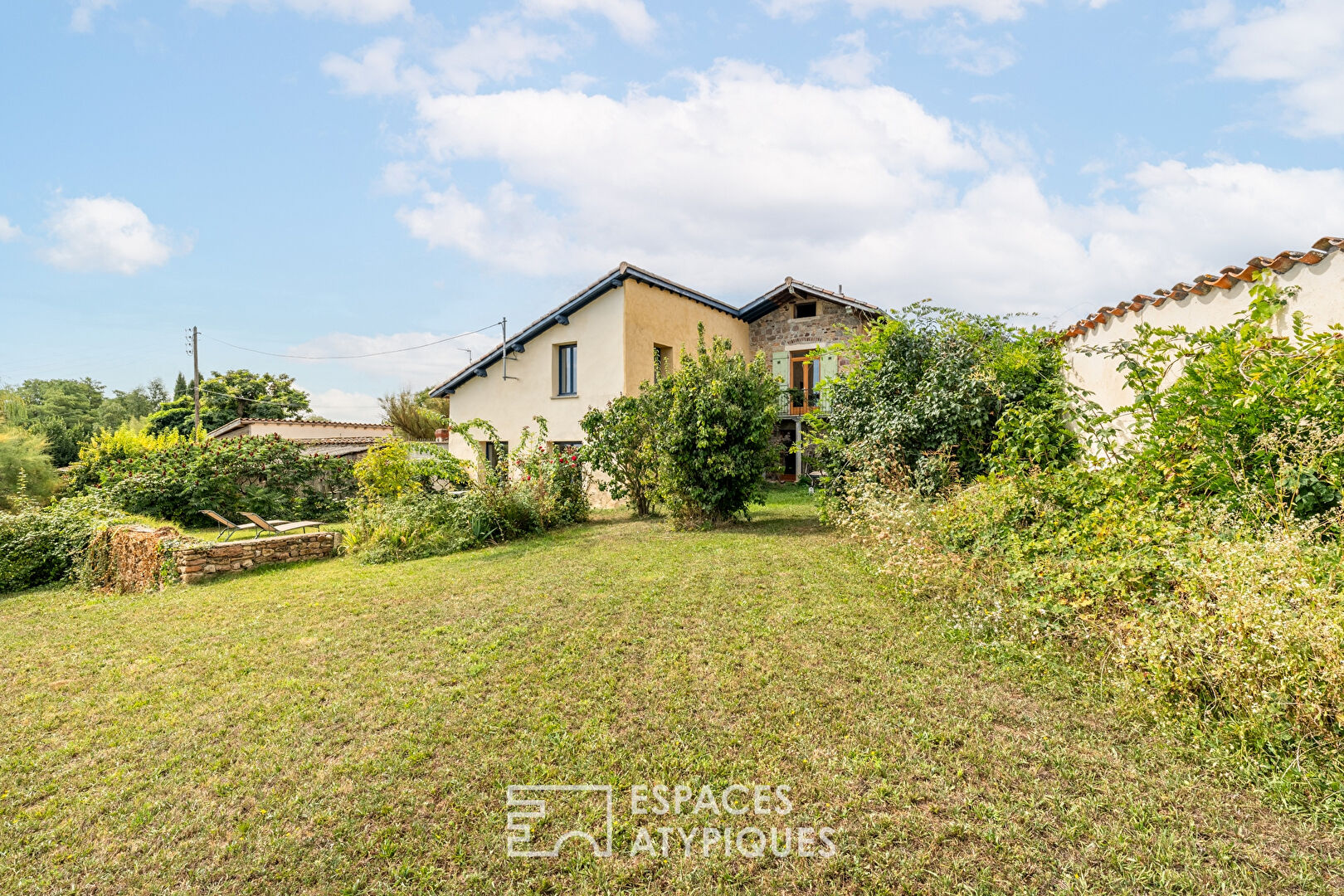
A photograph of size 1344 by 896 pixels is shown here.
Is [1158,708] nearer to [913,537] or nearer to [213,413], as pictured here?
[913,537]

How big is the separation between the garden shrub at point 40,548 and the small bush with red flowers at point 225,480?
3.27 m

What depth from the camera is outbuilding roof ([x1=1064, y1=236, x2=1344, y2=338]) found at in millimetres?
4785

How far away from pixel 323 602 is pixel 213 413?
111ft

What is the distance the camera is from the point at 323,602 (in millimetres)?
6410

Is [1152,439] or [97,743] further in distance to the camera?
[1152,439]

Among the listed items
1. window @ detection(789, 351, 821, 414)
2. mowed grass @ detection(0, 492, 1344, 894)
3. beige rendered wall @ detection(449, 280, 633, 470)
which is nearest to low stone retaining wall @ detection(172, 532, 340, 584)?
mowed grass @ detection(0, 492, 1344, 894)

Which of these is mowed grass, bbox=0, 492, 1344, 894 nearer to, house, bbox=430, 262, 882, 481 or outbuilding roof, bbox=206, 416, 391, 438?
house, bbox=430, 262, 882, 481

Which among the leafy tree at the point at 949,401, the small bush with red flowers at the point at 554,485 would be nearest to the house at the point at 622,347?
the small bush with red flowers at the point at 554,485

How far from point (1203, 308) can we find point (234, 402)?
133 ft

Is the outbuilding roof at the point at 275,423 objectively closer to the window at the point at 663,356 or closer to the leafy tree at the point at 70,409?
the leafy tree at the point at 70,409

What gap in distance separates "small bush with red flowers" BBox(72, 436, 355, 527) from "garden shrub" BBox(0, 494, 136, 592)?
3.27 metres

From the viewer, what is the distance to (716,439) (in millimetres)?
9820

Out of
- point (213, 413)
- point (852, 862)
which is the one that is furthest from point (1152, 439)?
point (213, 413)

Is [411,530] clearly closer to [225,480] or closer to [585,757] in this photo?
[585,757]
